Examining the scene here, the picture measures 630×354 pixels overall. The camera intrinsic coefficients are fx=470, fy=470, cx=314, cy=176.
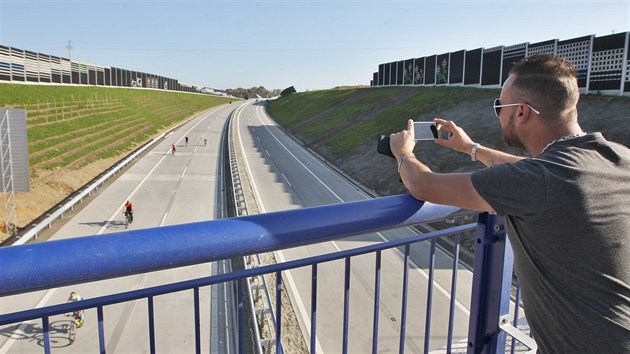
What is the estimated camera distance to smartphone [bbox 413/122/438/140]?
8.69 feet

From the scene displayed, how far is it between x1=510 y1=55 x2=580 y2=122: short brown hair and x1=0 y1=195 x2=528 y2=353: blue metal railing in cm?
70

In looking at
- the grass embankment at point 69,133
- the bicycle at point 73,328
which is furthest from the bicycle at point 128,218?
the bicycle at point 73,328

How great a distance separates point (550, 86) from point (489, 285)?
113cm

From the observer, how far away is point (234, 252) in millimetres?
1841

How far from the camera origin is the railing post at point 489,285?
8.09 ft

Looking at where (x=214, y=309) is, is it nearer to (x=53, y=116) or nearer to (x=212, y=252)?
(x=212, y=252)

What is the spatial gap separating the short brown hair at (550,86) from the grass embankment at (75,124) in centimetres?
3371

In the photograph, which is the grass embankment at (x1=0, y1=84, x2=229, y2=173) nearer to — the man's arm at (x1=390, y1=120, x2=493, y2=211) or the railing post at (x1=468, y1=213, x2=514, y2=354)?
the man's arm at (x1=390, y1=120, x2=493, y2=211)

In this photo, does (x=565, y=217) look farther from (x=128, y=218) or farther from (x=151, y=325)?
(x=128, y=218)

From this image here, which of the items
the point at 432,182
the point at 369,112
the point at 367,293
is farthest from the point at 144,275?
the point at 369,112

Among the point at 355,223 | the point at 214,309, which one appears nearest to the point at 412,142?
the point at 355,223

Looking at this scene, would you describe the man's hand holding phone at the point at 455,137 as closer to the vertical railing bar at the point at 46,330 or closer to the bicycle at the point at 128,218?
the vertical railing bar at the point at 46,330

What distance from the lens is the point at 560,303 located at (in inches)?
69.2

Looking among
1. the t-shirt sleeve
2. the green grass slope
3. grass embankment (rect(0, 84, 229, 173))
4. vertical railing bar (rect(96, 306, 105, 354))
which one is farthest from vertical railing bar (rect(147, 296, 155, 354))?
grass embankment (rect(0, 84, 229, 173))
